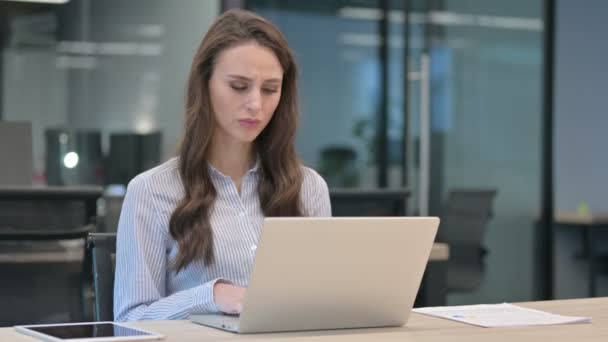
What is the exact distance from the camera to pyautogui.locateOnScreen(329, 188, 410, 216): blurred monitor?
3.85 m

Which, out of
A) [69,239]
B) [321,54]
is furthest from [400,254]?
[321,54]

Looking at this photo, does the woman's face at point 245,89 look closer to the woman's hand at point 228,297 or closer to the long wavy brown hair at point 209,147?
the long wavy brown hair at point 209,147

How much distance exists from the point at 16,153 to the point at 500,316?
2213mm

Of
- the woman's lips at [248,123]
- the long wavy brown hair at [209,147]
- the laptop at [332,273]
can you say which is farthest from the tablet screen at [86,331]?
the woman's lips at [248,123]

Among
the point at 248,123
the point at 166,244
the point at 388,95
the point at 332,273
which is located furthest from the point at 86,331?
the point at 388,95

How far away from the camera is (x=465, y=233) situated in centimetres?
608

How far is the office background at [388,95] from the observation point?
5098 millimetres

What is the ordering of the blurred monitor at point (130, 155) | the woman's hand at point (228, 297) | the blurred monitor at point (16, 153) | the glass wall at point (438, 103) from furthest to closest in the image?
the glass wall at point (438, 103) → the blurred monitor at point (130, 155) → the blurred monitor at point (16, 153) → the woman's hand at point (228, 297)

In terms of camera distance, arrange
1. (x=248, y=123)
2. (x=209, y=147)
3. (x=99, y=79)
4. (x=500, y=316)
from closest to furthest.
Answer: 1. (x=500, y=316)
2. (x=248, y=123)
3. (x=209, y=147)
4. (x=99, y=79)

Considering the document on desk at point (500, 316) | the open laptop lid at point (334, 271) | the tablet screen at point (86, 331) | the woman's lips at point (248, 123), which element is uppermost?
the woman's lips at point (248, 123)

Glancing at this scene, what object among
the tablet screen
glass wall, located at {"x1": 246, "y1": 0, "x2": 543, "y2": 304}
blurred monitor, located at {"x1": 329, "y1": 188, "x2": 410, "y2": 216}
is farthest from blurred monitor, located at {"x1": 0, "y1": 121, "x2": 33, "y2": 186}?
glass wall, located at {"x1": 246, "y1": 0, "x2": 543, "y2": 304}

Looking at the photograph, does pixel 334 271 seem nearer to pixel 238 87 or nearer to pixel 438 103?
pixel 238 87

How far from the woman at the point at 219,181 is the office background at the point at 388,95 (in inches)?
109

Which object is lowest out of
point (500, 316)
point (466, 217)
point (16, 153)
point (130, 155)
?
point (466, 217)
